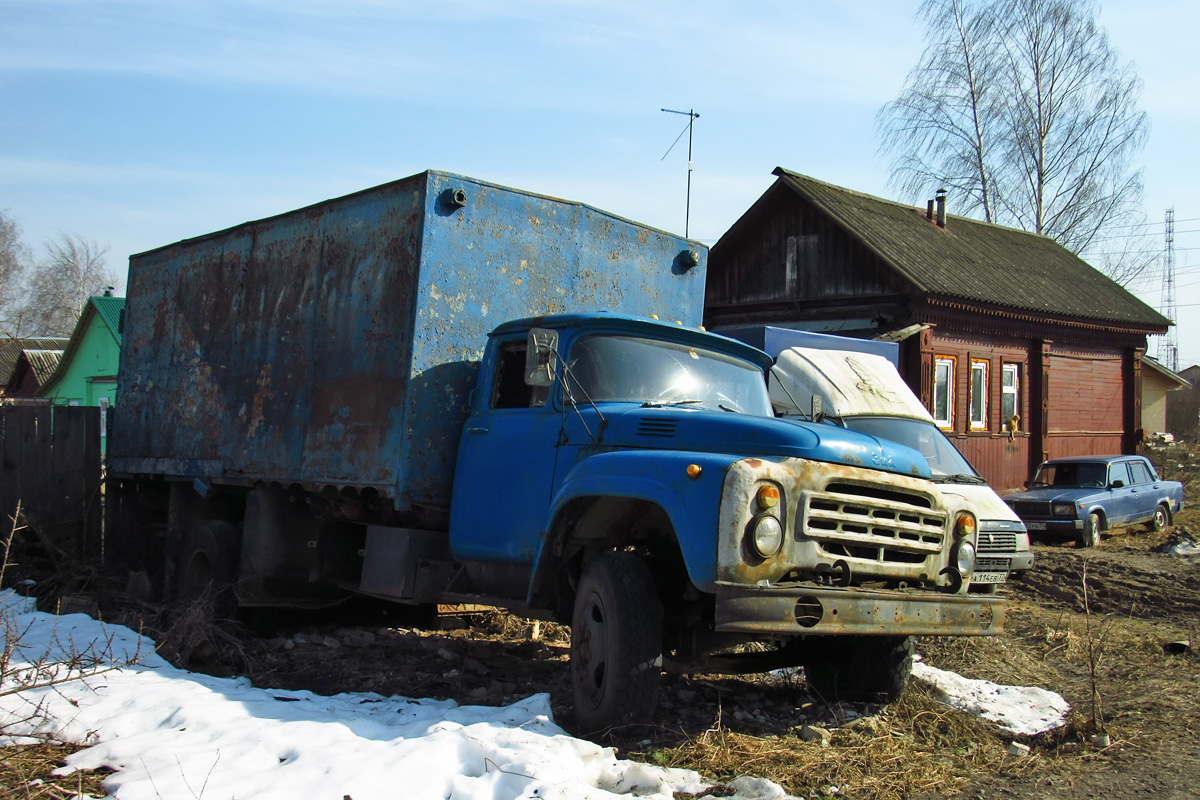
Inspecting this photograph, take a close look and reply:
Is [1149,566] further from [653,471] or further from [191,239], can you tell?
[191,239]

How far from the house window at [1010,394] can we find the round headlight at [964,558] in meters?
17.5

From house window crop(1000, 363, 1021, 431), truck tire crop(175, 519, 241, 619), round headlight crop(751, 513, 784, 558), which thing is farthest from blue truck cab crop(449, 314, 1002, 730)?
house window crop(1000, 363, 1021, 431)

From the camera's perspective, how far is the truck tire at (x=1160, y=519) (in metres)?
17.0

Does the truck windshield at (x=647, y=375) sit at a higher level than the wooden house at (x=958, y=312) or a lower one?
lower

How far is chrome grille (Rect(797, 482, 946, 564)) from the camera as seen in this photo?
4723 millimetres

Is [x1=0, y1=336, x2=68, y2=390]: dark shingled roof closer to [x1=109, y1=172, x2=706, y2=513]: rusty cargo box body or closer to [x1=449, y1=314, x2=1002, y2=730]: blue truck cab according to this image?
[x1=109, y1=172, x2=706, y2=513]: rusty cargo box body

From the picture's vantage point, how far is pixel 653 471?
483cm

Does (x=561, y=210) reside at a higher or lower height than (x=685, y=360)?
higher

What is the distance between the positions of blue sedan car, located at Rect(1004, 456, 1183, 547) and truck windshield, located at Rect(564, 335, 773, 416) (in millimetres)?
10765

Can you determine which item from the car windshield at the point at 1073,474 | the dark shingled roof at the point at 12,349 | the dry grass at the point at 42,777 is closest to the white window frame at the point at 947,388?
the car windshield at the point at 1073,474

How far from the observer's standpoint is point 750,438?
495 centimetres

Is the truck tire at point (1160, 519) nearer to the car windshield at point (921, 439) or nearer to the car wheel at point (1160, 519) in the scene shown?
the car wheel at point (1160, 519)

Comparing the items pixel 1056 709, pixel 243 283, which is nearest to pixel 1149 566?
pixel 1056 709

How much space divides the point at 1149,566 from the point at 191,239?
40.4 feet
